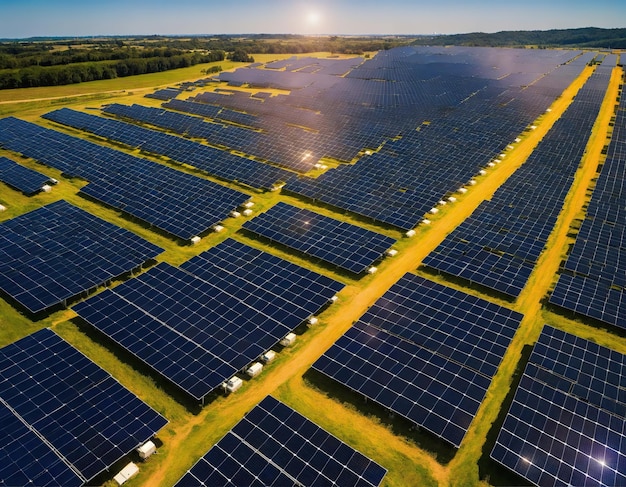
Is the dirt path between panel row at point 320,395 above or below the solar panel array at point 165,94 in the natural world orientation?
below

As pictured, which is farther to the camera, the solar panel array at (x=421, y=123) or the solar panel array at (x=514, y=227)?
the solar panel array at (x=421, y=123)

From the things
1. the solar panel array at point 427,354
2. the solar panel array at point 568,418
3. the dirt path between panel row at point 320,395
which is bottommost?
the dirt path between panel row at point 320,395

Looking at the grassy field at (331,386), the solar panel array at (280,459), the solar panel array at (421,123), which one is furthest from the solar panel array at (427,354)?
the solar panel array at (421,123)

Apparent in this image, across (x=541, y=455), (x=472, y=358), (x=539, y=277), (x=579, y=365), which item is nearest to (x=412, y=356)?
(x=472, y=358)

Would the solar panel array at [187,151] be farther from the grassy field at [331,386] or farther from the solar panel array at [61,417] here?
the solar panel array at [61,417]

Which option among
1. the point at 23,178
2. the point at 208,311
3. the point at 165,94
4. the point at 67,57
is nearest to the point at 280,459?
the point at 208,311
